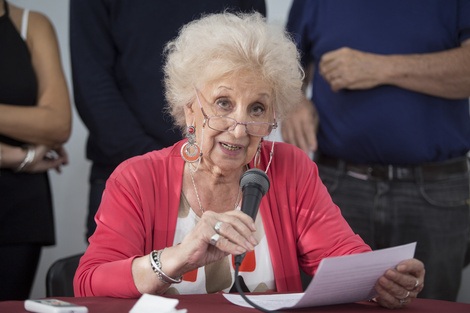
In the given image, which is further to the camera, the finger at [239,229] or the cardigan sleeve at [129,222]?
the cardigan sleeve at [129,222]

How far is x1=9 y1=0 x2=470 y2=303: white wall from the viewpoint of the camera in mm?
3553

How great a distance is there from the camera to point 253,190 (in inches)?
55.9

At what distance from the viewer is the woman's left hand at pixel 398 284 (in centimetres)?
144

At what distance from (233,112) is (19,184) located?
99cm

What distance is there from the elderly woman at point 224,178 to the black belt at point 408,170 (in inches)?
21.4

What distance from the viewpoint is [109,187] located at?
1.74 metres

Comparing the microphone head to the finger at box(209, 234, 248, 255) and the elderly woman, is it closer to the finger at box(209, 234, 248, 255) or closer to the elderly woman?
the finger at box(209, 234, 248, 255)

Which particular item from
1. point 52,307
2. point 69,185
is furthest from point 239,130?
point 69,185

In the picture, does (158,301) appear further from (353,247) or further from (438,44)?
(438,44)

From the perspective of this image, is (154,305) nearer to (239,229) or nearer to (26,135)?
(239,229)

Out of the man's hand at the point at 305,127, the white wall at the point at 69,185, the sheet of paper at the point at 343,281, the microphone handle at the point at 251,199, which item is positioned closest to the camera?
the sheet of paper at the point at 343,281

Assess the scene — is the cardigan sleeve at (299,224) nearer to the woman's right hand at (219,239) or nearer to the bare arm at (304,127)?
the woman's right hand at (219,239)

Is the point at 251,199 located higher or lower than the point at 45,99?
lower

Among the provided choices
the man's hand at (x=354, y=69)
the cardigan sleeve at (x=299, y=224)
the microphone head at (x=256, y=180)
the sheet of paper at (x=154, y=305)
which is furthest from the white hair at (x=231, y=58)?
the sheet of paper at (x=154, y=305)
